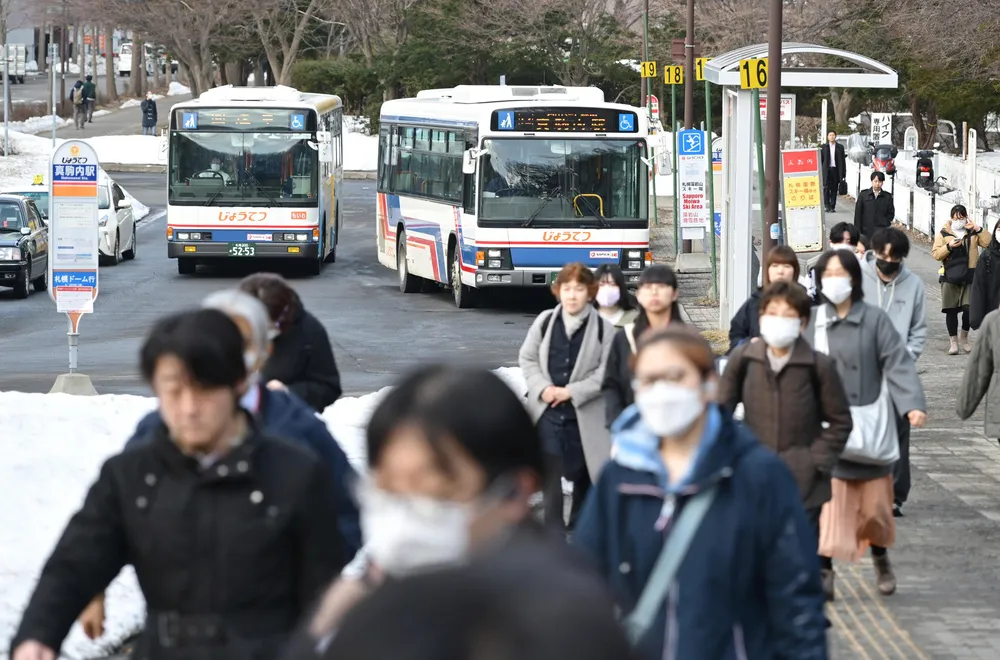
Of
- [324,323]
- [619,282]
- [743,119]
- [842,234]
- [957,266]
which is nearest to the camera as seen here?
[619,282]

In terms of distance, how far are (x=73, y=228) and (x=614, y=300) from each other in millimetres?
8136

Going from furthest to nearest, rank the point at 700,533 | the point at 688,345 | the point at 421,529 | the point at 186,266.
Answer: the point at 186,266 < the point at 688,345 < the point at 700,533 < the point at 421,529

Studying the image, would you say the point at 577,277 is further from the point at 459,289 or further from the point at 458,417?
the point at 459,289

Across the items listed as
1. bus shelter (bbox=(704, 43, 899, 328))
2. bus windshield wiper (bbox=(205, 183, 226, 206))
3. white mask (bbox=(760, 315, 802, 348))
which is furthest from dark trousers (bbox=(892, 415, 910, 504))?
bus windshield wiper (bbox=(205, 183, 226, 206))

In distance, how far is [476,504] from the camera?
82.7 inches

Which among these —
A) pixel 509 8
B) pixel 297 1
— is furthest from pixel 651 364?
pixel 297 1

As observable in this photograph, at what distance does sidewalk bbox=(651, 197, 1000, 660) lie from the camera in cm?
755

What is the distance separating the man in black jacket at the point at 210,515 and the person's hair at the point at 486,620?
1.97 metres

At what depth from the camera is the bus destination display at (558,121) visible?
2256 cm

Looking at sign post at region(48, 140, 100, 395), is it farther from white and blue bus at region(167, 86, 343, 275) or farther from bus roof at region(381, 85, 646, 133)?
white and blue bus at region(167, 86, 343, 275)

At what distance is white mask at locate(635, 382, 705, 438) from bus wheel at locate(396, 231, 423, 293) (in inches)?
865

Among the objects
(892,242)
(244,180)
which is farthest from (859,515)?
(244,180)

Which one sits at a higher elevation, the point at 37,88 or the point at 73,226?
the point at 37,88

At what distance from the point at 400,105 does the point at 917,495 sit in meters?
17.2
